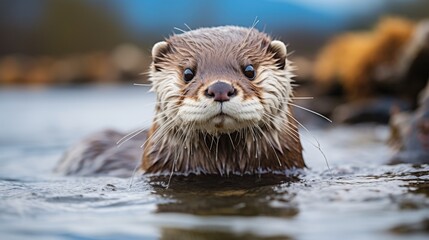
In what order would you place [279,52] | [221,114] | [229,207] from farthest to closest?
[279,52]
[221,114]
[229,207]

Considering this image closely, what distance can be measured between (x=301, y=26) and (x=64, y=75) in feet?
116

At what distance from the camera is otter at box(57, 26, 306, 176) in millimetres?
4340

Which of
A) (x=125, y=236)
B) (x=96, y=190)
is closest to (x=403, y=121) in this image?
(x=96, y=190)

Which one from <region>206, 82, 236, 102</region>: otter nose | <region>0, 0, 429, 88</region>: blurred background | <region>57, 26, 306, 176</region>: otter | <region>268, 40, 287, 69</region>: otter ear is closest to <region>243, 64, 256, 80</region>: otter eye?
<region>57, 26, 306, 176</region>: otter

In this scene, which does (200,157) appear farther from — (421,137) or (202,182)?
(421,137)

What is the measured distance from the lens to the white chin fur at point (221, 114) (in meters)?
3.99

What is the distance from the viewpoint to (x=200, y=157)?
470 cm

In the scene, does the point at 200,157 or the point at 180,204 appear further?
the point at 200,157

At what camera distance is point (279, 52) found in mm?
4789

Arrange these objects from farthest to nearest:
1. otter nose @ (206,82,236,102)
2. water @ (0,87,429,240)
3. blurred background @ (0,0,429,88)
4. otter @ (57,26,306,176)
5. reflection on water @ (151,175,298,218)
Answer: blurred background @ (0,0,429,88) < otter @ (57,26,306,176) < otter nose @ (206,82,236,102) < reflection on water @ (151,175,298,218) < water @ (0,87,429,240)

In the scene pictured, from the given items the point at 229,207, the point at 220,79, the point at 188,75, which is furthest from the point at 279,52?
the point at 229,207

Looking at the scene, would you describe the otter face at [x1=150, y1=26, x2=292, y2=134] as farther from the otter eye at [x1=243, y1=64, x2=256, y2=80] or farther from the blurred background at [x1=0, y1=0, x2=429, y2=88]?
the blurred background at [x1=0, y1=0, x2=429, y2=88]

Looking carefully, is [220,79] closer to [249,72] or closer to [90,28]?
[249,72]

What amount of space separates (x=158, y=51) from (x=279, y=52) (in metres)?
0.75
